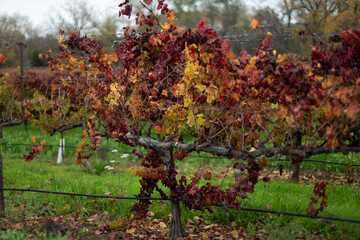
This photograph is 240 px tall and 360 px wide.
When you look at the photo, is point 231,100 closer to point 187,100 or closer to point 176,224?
point 187,100

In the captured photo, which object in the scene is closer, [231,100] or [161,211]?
[231,100]

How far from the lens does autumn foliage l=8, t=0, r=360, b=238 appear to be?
211 centimetres

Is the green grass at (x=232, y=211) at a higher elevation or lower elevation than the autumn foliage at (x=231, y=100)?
lower

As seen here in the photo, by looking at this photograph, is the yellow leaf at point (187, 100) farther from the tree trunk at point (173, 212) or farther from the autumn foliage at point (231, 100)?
the tree trunk at point (173, 212)

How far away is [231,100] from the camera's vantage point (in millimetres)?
→ 2609

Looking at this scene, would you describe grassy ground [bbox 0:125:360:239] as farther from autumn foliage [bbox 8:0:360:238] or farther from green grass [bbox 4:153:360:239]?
autumn foliage [bbox 8:0:360:238]

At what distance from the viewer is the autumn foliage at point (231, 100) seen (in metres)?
2.11

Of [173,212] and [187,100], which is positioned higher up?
[187,100]

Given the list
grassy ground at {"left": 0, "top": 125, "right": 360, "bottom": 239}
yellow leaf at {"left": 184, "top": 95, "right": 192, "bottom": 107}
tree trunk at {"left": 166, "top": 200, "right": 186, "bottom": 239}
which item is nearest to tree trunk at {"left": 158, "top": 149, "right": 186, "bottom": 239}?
tree trunk at {"left": 166, "top": 200, "right": 186, "bottom": 239}

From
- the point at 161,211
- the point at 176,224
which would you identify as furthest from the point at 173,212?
the point at 161,211

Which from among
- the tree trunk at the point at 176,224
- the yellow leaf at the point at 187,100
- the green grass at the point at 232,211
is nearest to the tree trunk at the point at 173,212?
the tree trunk at the point at 176,224

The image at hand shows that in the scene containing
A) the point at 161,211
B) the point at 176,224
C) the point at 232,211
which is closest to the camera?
the point at 176,224

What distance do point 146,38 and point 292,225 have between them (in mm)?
2208

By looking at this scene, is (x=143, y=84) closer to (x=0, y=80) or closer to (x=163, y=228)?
(x=163, y=228)
